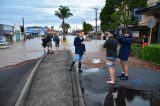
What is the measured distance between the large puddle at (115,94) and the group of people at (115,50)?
456 millimetres

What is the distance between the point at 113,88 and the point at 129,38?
1910 mm

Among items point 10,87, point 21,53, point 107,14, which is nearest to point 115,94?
point 10,87

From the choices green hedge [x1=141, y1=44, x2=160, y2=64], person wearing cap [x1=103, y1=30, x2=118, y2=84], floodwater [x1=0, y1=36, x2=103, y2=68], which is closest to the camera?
person wearing cap [x1=103, y1=30, x2=118, y2=84]

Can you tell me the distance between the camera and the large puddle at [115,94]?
6924 mm

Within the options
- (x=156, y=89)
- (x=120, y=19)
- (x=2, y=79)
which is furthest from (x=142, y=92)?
(x=120, y=19)

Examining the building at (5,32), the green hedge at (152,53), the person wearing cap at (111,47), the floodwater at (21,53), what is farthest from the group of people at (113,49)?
the building at (5,32)

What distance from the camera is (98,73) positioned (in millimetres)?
10758

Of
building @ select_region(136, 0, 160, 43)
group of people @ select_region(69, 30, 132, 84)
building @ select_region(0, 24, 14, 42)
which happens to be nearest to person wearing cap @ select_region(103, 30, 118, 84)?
group of people @ select_region(69, 30, 132, 84)

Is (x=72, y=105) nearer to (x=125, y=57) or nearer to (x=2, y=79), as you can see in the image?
(x=125, y=57)

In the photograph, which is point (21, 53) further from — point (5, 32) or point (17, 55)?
point (5, 32)

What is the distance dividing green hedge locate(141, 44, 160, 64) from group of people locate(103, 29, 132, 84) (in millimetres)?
5007

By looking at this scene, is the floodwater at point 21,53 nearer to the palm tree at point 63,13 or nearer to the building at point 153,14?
the building at point 153,14

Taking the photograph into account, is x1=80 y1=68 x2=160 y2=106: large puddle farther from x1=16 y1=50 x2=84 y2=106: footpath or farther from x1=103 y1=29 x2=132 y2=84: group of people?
x1=103 y1=29 x2=132 y2=84: group of people

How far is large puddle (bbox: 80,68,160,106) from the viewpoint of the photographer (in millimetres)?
6924
